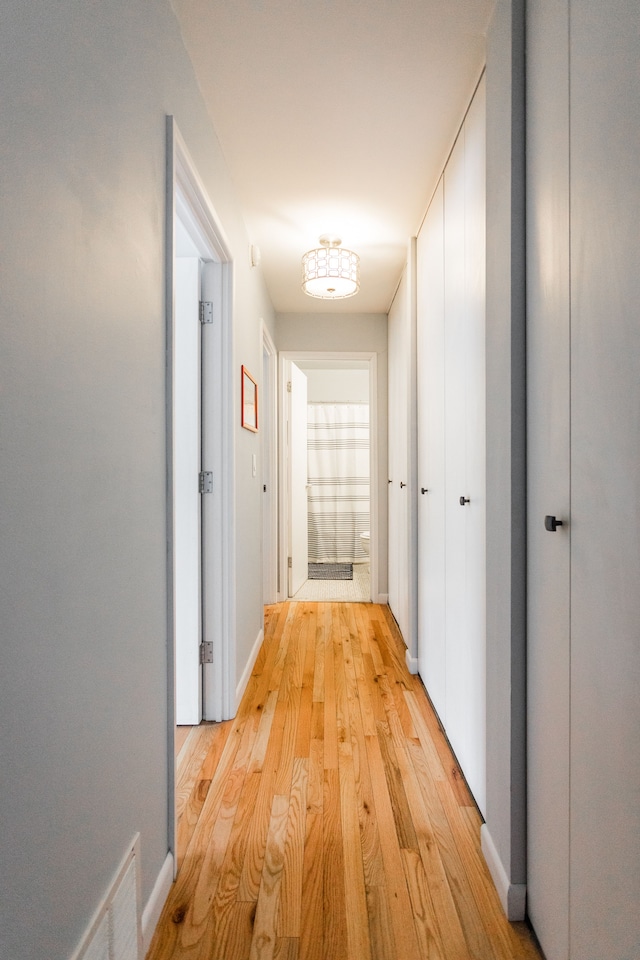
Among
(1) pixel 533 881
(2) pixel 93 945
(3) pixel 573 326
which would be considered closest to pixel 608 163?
(3) pixel 573 326

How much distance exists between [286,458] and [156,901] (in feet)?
11.0

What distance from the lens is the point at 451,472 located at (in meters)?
2.11

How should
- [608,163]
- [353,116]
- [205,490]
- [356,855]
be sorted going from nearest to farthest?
[608,163] → [356,855] → [353,116] → [205,490]

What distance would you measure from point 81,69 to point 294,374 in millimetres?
3718

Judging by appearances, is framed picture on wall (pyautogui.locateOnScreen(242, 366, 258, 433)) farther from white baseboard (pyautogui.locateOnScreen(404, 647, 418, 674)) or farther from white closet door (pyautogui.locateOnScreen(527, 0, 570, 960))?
white closet door (pyautogui.locateOnScreen(527, 0, 570, 960))

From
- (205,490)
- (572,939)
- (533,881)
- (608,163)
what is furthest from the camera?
(205,490)

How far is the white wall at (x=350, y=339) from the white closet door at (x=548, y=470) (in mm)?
3094

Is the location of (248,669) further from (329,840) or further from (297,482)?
(297,482)

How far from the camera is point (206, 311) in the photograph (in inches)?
90.7

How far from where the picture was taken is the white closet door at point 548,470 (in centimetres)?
107

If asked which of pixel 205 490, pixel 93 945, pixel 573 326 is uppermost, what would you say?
pixel 573 326

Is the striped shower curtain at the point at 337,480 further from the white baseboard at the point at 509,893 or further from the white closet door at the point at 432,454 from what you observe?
the white baseboard at the point at 509,893

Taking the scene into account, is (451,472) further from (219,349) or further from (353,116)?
(353,116)

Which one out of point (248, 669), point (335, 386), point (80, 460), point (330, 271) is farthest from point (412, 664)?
point (335, 386)
